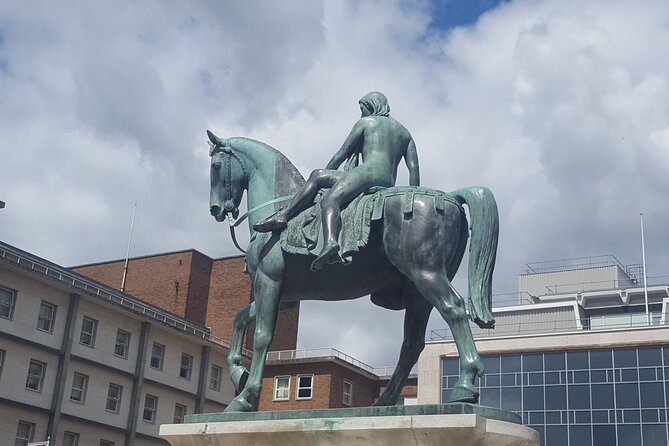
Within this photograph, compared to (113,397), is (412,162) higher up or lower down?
lower down

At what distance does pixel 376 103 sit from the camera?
35.2 ft

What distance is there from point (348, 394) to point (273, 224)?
54842 mm

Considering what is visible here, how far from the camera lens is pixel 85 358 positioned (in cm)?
5012

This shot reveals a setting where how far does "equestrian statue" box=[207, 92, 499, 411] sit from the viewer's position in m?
9.27

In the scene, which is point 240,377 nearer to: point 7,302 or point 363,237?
point 363,237

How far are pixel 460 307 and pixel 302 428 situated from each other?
1933mm

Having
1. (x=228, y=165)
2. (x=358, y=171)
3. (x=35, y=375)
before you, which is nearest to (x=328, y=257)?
(x=358, y=171)

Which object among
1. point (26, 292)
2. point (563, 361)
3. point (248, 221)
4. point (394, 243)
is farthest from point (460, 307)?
point (563, 361)

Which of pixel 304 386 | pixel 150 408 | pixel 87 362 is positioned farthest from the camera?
pixel 304 386

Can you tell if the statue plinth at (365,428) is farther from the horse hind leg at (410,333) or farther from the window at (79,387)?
the window at (79,387)

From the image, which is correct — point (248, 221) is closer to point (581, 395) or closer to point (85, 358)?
point (85, 358)

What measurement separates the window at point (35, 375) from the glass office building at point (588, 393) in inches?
1032

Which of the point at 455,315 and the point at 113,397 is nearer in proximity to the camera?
the point at 455,315

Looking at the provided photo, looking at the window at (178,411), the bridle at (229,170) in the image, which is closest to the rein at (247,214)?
the bridle at (229,170)
